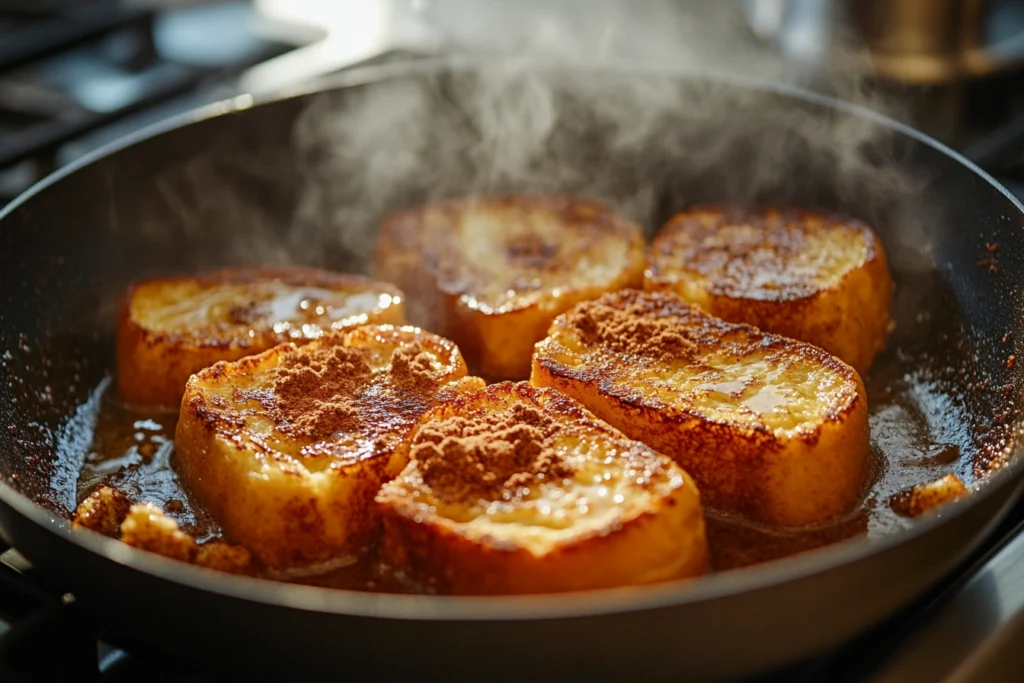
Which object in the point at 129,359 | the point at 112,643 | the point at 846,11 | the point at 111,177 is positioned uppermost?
the point at 846,11

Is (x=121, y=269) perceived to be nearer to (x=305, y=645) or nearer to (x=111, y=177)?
(x=111, y=177)

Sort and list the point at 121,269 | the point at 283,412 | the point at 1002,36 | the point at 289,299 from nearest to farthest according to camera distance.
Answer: the point at 283,412
the point at 289,299
the point at 121,269
the point at 1002,36

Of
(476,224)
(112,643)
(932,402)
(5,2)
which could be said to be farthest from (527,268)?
(5,2)

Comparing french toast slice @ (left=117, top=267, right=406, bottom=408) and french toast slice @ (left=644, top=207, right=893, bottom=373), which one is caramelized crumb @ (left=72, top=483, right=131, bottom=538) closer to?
french toast slice @ (left=117, top=267, right=406, bottom=408)

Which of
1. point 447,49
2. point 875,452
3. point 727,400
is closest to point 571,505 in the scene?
point 727,400

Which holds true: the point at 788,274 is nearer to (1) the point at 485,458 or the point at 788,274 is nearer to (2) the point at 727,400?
(2) the point at 727,400

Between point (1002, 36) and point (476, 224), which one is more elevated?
point (1002, 36)

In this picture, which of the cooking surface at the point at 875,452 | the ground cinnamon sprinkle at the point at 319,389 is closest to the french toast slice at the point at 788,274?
the cooking surface at the point at 875,452

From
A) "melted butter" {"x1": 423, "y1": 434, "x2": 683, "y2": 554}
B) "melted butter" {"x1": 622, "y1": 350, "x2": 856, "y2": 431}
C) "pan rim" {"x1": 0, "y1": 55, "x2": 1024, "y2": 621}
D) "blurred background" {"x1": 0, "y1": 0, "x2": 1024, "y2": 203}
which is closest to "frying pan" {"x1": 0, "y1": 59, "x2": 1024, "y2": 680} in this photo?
"pan rim" {"x1": 0, "y1": 55, "x2": 1024, "y2": 621}

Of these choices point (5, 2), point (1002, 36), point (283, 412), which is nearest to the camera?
point (283, 412)
